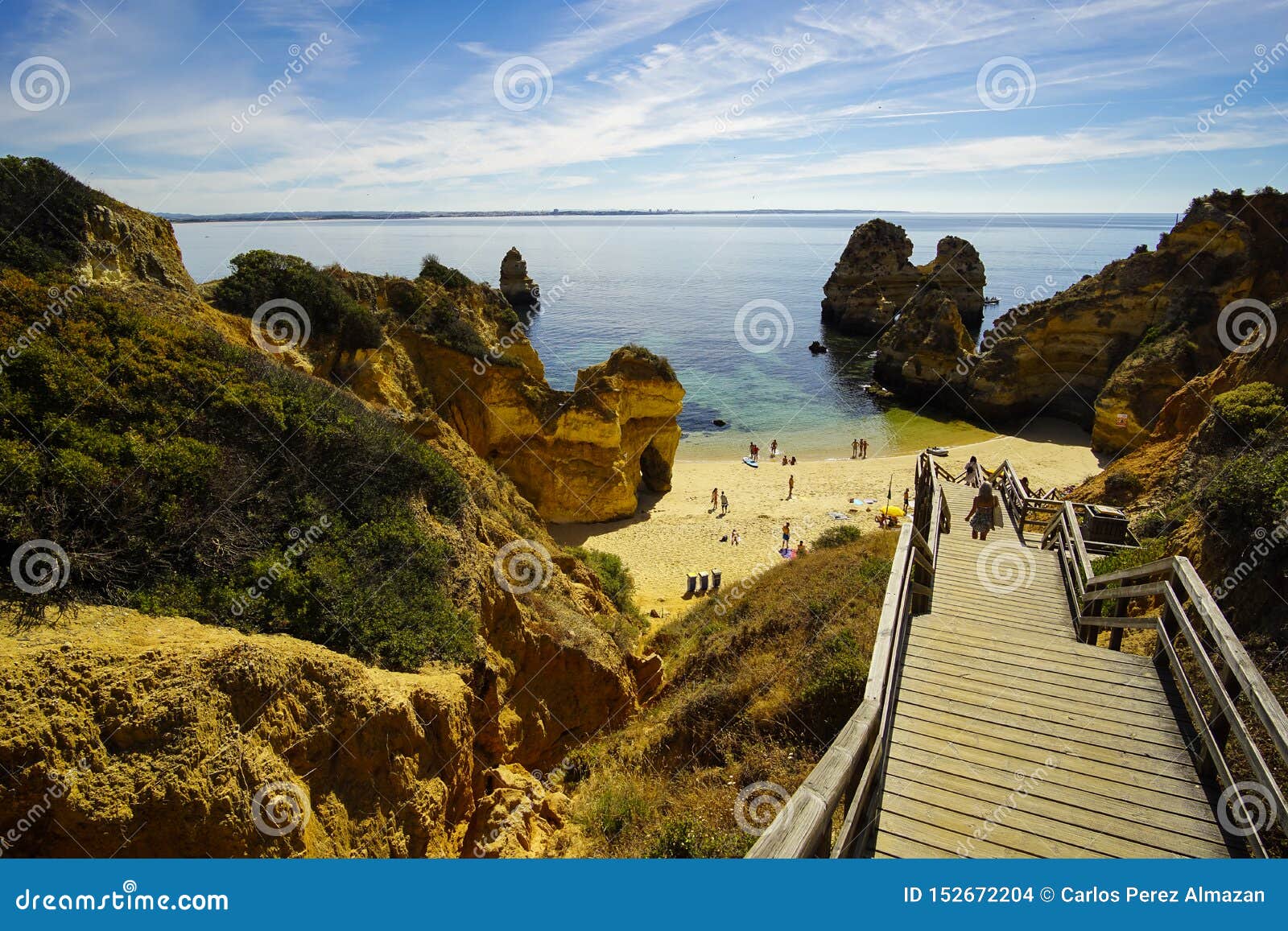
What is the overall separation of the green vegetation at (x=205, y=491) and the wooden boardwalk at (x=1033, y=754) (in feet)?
16.5

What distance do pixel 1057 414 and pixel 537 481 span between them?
107 ft

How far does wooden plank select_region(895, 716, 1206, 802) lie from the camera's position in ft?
Result: 14.6

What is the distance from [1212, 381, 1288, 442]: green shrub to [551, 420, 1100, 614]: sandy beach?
12.2 metres

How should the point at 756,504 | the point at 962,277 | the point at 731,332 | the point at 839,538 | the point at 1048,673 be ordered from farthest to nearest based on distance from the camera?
1. the point at 731,332
2. the point at 962,277
3. the point at 756,504
4. the point at 839,538
5. the point at 1048,673

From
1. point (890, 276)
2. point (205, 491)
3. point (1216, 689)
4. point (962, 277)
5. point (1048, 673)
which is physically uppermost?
point (890, 276)

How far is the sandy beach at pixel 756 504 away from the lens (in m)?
21.4

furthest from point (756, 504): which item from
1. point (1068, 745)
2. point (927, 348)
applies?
point (927, 348)

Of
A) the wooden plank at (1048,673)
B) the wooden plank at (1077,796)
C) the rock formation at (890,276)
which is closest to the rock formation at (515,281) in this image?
the rock formation at (890,276)

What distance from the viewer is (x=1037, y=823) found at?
4.22m

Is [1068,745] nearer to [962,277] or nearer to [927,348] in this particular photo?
[927,348]

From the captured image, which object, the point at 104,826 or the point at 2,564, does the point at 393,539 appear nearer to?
the point at 2,564

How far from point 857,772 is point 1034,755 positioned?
66.4 inches

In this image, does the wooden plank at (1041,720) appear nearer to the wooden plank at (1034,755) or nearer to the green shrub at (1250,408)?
the wooden plank at (1034,755)

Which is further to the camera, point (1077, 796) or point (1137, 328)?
point (1137, 328)
